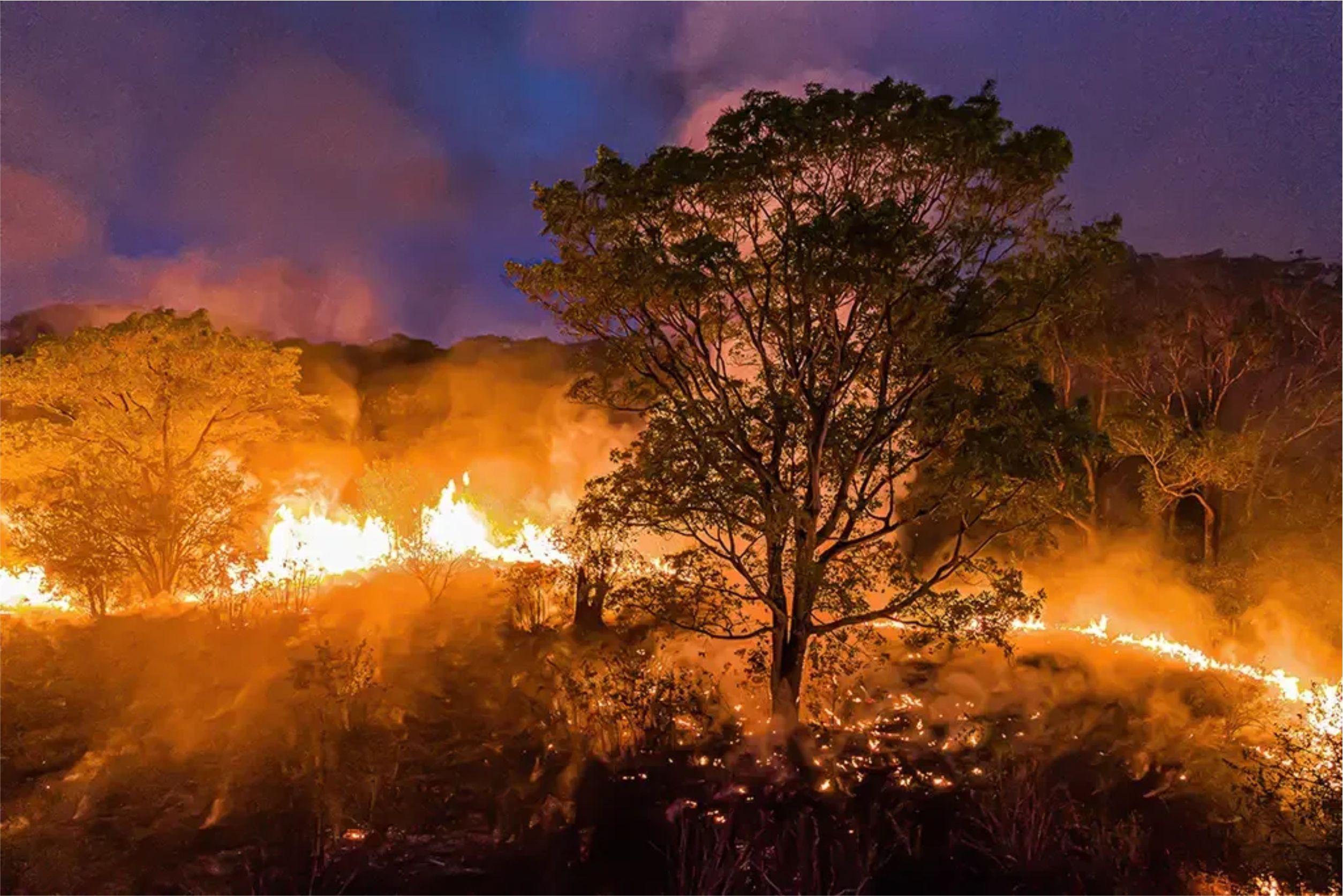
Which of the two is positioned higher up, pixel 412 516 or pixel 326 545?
pixel 412 516

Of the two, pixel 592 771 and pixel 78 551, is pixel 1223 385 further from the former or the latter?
pixel 78 551

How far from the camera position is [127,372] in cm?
2173

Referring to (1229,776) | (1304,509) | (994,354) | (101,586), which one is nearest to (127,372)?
(101,586)

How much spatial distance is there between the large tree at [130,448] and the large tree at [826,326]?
1363 centimetres

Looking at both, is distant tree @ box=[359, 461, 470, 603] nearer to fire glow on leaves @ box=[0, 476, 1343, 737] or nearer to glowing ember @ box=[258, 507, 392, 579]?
fire glow on leaves @ box=[0, 476, 1343, 737]

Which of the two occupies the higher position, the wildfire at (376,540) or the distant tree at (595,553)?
the wildfire at (376,540)

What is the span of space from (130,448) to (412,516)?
8382 millimetres

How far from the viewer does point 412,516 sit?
2794 cm

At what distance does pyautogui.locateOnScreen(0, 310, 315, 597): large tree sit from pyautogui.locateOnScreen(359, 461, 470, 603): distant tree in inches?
184

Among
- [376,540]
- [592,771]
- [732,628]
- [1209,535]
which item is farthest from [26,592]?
[1209,535]

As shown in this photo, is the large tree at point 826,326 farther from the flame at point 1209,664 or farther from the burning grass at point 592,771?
the flame at point 1209,664

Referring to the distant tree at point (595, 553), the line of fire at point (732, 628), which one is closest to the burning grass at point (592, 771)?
the line of fire at point (732, 628)

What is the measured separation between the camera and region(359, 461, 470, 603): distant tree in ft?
72.2

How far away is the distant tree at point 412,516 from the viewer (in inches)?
867
